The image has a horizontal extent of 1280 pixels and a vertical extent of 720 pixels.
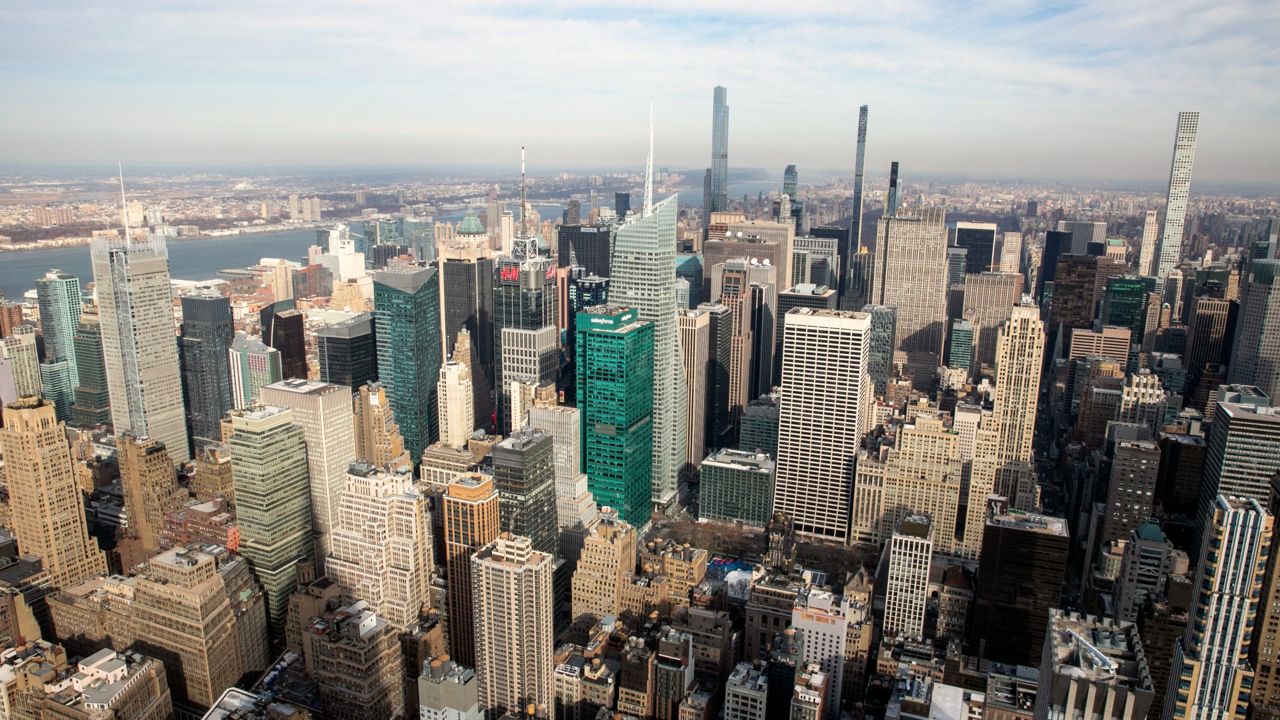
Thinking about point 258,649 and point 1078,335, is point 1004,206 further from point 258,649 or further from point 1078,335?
point 258,649

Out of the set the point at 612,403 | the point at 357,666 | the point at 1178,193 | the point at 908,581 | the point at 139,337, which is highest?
the point at 1178,193

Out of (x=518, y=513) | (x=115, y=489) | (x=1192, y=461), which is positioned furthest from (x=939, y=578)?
(x=115, y=489)

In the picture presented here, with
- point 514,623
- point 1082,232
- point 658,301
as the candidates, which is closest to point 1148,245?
point 1082,232

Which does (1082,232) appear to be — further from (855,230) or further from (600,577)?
(600,577)

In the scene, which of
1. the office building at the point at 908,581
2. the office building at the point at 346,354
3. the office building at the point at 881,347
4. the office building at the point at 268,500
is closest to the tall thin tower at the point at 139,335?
the office building at the point at 346,354

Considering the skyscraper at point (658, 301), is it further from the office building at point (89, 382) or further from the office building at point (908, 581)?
the office building at point (89, 382)
